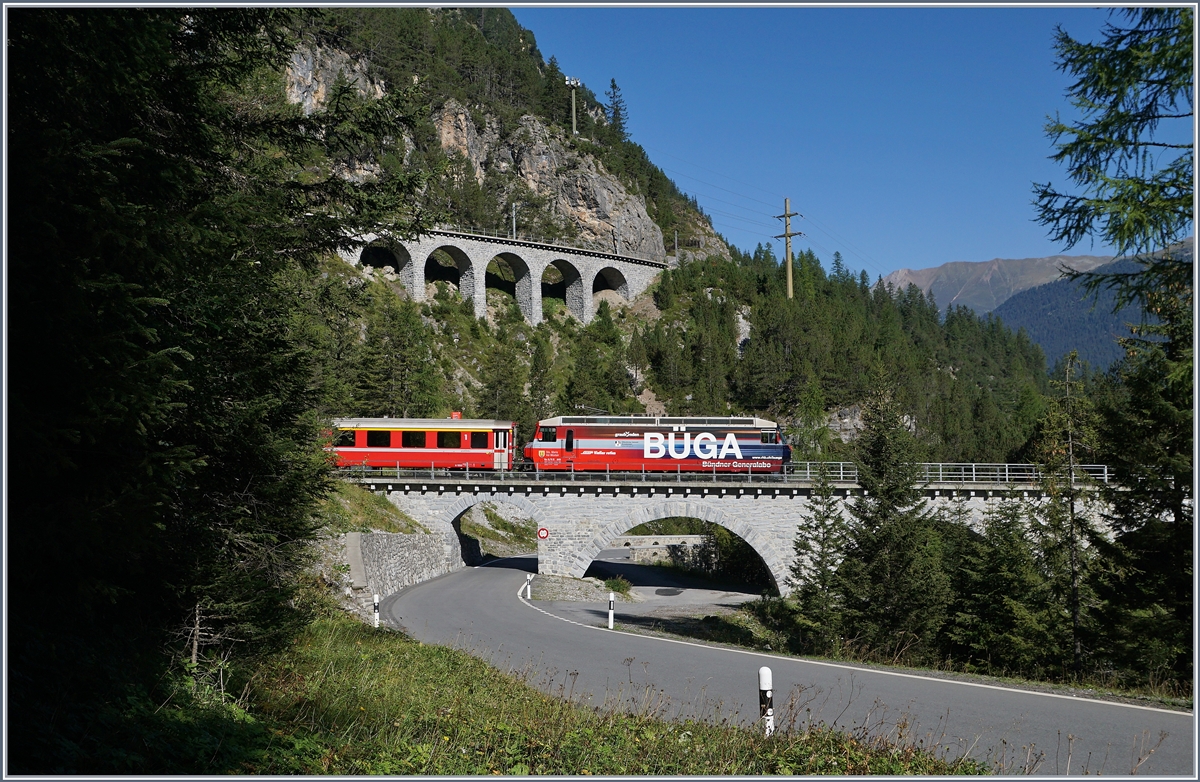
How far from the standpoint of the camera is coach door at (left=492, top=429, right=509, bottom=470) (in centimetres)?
3950

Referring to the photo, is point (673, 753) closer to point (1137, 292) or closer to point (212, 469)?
point (1137, 292)

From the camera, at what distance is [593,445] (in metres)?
39.9

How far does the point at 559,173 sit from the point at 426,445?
7703 centimetres

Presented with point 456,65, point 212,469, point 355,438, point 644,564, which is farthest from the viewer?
point 456,65

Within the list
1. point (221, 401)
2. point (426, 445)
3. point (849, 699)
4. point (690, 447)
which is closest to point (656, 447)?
point (690, 447)

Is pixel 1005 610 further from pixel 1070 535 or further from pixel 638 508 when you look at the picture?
pixel 638 508

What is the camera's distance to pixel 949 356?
458 feet

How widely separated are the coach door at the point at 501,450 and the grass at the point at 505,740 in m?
30.4

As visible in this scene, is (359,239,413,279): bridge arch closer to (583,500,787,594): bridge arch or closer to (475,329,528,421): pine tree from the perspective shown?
(475,329,528,421): pine tree

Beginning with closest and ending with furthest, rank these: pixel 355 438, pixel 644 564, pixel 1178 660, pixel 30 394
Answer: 1. pixel 30 394
2. pixel 1178 660
3. pixel 355 438
4. pixel 644 564

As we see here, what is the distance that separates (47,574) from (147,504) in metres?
0.89

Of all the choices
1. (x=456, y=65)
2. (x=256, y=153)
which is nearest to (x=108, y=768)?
(x=256, y=153)

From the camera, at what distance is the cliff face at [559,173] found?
353 feet

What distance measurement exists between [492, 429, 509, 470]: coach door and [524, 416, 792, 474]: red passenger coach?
Answer: 43.5 inches
